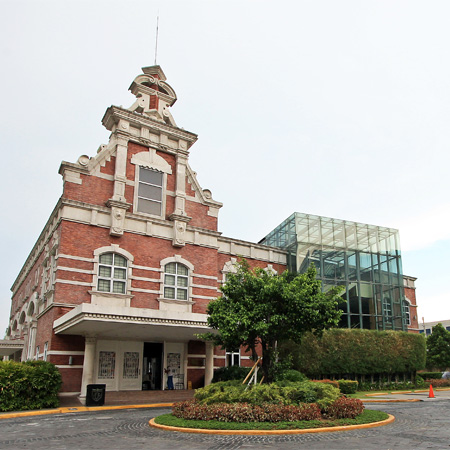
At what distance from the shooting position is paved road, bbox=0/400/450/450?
990cm

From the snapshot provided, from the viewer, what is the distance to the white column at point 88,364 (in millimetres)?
20406

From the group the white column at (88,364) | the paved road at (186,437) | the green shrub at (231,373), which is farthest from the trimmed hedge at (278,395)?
the green shrub at (231,373)

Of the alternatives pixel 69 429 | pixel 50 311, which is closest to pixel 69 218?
pixel 50 311

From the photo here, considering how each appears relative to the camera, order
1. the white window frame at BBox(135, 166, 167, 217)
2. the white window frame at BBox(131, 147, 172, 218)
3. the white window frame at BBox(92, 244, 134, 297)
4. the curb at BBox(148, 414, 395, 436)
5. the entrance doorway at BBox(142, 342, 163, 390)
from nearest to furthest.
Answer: the curb at BBox(148, 414, 395, 436) < the white window frame at BBox(92, 244, 134, 297) < the entrance doorway at BBox(142, 342, 163, 390) < the white window frame at BBox(135, 166, 167, 217) < the white window frame at BBox(131, 147, 172, 218)

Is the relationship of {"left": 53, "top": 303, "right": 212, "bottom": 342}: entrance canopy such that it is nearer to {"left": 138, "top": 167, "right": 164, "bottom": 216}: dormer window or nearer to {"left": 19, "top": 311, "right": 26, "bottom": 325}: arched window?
{"left": 138, "top": 167, "right": 164, "bottom": 216}: dormer window

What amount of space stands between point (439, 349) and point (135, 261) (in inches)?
1271

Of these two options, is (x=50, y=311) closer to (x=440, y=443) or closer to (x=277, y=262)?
(x=277, y=262)

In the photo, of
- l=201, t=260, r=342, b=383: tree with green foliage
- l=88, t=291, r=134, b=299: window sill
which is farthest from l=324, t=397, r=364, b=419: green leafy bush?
l=88, t=291, r=134, b=299: window sill

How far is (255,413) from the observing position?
12.8 meters

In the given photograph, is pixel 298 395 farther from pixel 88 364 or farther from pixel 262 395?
pixel 88 364

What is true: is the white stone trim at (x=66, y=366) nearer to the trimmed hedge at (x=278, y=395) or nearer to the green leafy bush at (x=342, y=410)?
the trimmed hedge at (x=278, y=395)

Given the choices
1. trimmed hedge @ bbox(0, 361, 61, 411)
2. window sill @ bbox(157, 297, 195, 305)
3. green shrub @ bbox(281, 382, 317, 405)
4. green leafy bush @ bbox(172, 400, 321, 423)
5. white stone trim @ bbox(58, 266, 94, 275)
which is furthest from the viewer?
window sill @ bbox(157, 297, 195, 305)

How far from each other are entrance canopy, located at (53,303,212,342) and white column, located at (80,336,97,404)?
1.49 feet

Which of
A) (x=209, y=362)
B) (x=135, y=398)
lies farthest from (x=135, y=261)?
(x=135, y=398)
